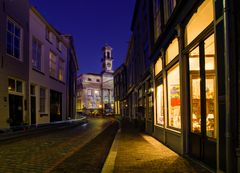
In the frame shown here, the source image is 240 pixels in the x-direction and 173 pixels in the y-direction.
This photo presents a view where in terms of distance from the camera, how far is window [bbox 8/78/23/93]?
20.6 m

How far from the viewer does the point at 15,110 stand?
2136 cm

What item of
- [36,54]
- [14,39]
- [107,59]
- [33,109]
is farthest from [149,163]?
[107,59]

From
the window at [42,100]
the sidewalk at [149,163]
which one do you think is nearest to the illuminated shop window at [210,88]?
the sidewalk at [149,163]

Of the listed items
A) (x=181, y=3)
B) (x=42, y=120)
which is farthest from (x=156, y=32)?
(x=42, y=120)

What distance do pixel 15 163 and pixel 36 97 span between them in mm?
16977

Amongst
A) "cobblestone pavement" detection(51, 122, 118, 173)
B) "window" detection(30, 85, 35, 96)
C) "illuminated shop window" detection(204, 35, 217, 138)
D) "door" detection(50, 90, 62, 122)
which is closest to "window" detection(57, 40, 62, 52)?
"door" detection(50, 90, 62, 122)

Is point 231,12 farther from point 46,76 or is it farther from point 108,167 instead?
point 46,76

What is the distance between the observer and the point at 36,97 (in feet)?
85.0

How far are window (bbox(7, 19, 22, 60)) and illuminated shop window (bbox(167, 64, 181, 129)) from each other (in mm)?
10926

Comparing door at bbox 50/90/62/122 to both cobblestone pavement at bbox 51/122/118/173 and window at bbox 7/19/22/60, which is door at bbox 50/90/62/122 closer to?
window at bbox 7/19/22/60

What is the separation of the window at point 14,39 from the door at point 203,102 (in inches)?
537

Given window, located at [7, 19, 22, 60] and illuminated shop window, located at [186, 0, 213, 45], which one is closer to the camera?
A: illuminated shop window, located at [186, 0, 213, 45]

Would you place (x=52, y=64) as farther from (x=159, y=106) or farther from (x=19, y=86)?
(x=159, y=106)

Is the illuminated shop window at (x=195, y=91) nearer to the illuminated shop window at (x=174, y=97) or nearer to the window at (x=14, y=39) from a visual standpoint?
the illuminated shop window at (x=174, y=97)
